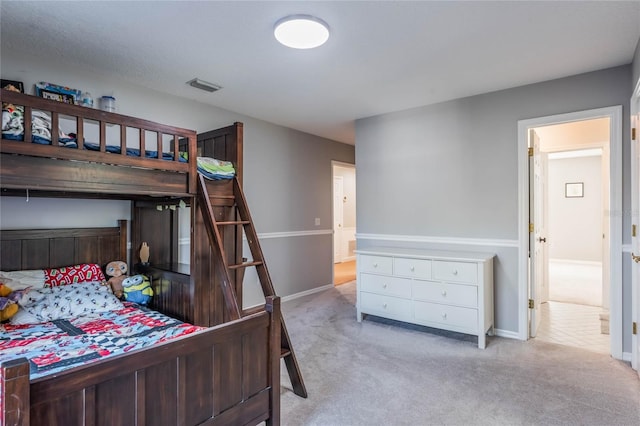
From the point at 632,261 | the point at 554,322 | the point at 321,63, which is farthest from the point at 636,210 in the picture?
the point at 321,63

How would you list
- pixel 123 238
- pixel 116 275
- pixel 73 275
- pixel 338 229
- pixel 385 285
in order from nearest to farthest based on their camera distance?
pixel 73 275 < pixel 116 275 < pixel 123 238 < pixel 385 285 < pixel 338 229

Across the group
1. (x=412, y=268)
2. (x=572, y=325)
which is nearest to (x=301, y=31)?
(x=412, y=268)

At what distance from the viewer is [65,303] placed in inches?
95.6

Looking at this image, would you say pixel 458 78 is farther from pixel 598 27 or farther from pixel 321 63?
pixel 321 63

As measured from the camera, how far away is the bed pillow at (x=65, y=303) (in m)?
2.31

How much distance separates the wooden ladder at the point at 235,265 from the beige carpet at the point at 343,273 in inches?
134

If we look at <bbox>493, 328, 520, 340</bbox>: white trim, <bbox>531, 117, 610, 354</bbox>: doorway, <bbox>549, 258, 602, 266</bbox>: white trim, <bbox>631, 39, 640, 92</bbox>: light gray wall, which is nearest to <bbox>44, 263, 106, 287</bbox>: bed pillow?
<bbox>493, 328, 520, 340</bbox>: white trim

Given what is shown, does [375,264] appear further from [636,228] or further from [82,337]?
Result: [82,337]

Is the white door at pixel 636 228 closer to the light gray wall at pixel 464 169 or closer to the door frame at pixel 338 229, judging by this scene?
the light gray wall at pixel 464 169

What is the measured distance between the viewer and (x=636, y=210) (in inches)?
102

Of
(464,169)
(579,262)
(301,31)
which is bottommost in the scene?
(579,262)

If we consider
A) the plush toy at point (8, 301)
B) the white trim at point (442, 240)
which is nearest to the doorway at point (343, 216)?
the white trim at point (442, 240)

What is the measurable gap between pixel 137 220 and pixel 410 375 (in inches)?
108

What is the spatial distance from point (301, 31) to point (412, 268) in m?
2.37
